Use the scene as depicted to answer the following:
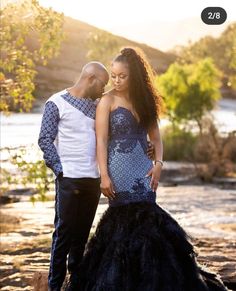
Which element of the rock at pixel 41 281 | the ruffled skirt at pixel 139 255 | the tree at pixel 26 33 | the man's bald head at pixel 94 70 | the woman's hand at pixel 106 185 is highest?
the tree at pixel 26 33

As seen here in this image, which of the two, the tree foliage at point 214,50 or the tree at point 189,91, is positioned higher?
the tree foliage at point 214,50

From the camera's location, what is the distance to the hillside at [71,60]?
4481cm

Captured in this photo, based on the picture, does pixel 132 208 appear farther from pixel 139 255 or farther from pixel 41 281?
pixel 41 281

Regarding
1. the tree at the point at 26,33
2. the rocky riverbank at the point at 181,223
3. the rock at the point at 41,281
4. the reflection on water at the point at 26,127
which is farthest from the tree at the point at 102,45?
the rock at the point at 41,281

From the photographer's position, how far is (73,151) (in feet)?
16.8

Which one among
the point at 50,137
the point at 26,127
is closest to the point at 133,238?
the point at 50,137

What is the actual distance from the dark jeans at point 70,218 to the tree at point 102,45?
4423 centimetres

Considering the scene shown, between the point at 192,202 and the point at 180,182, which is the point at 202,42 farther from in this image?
the point at 192,202

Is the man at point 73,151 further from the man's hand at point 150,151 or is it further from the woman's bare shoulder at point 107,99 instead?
the man's hand at point 150,151

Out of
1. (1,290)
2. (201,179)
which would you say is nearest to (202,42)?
(201,179)

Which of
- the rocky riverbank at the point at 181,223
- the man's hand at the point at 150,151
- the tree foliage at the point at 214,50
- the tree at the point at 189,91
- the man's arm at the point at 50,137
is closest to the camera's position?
the man's arm at the point at 50,137

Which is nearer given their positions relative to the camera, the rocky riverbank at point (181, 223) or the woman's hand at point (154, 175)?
the woman's hand at point (154, 175)

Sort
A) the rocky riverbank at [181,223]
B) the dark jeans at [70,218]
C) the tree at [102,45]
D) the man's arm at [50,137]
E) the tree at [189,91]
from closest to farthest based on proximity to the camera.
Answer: the man's arm at [50,137] < the dark jeans at [70,218] < the rocky riverbank at [181,223] < the tree at [189,91] < the tree at [102,45]

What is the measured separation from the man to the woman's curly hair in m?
0.17
